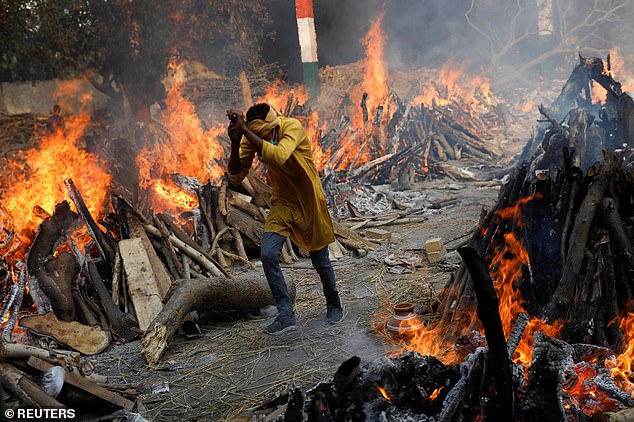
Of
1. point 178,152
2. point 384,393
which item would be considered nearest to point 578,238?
point 384,393

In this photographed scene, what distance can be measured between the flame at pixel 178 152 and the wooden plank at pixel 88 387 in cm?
618

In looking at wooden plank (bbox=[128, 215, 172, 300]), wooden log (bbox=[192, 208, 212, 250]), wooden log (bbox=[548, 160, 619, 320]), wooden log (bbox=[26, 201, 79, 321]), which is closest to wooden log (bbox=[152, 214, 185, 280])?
wooden plank (bbox=[128, 215, 172, 300])

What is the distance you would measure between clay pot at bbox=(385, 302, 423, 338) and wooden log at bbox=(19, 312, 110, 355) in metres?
2.83

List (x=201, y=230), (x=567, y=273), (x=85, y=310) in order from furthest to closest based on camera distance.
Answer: (x=201, y=230), (x=85, y=310), (x=567, y=273)

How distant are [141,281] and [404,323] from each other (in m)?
3.03

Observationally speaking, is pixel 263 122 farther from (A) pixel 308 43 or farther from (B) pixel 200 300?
(A) pixel 308 43

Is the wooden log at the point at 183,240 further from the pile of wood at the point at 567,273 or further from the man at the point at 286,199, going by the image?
the pile of wood at the point at 567,273

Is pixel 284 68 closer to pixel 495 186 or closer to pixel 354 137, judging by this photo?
pixel 354 137

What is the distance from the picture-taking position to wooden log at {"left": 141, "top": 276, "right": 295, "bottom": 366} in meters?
4.78

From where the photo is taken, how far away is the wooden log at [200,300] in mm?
4781

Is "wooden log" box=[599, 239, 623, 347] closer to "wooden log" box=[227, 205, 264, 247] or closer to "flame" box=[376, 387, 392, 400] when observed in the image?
"flame" box=[376, 387, 392, 400]

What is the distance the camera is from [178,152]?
12.7 meters

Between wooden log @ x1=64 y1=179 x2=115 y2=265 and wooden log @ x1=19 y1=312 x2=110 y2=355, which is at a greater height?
wooden log @ x1=64 y1=179 x2=115 y2=265

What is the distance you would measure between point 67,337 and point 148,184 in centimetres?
557
